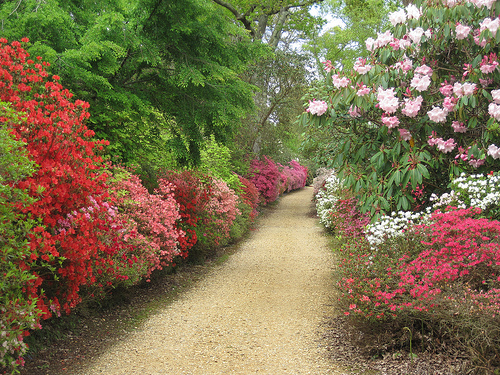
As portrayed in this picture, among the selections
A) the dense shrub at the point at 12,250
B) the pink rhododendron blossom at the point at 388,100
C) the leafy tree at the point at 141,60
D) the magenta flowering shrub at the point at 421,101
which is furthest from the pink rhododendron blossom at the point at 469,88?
the dense shrub at the point at 12,250

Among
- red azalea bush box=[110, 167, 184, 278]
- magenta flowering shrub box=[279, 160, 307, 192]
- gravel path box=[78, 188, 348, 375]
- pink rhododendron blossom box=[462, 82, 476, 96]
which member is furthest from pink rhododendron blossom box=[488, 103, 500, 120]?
magenta flowering shrub box=[279, 160, 307, 192]

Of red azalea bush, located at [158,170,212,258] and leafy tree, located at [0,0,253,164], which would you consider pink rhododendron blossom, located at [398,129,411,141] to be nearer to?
leafy tree, located at [0,0,253,164]

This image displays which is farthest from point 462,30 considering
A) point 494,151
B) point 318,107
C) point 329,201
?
point 329,201

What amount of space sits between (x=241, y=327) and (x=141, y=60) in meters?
3.82

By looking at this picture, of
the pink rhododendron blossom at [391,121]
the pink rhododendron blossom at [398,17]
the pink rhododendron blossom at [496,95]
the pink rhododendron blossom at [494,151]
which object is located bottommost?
the pink rhododendron blossom at [494,151]

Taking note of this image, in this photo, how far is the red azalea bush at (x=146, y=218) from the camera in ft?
16.8

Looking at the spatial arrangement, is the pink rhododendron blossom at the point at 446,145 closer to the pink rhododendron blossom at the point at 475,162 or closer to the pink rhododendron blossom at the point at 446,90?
the pink rhododendron blossom at the point at 475,162

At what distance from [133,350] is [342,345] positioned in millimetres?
2087

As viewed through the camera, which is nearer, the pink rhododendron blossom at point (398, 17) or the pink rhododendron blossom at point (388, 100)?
the pink rhododendron blossom at point (388, 100)

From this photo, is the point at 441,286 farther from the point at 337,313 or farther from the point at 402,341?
the point at 337,313

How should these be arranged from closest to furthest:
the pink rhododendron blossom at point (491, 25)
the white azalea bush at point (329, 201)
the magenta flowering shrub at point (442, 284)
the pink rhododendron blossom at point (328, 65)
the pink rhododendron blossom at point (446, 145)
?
the magenta flowering shrub at point (442, 284) < the pink rhododendron blossom at point (491, 25) < the pink rhododendron blossom at point (446, 145) < the pink rhododendron blossom at point (328, 65) < the white azalea bush at point (329, 201)

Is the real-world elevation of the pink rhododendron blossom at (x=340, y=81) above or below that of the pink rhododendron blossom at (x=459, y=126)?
above

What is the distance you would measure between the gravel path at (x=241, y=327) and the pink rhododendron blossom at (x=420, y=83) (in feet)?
9.46

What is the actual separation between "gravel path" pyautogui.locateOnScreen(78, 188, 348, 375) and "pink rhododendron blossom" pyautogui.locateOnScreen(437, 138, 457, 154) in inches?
94.1
